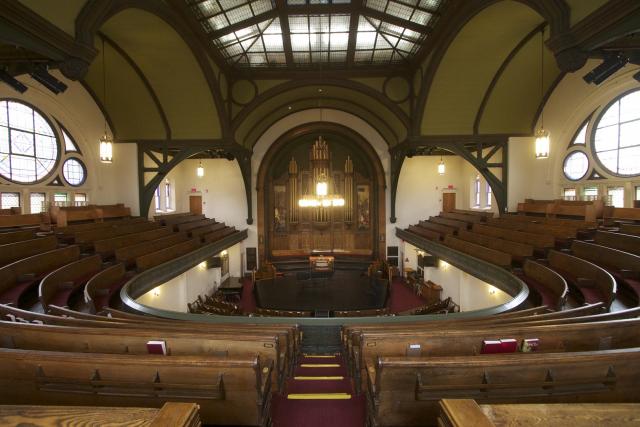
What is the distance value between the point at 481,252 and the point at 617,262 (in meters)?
2.80

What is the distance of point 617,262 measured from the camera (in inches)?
218

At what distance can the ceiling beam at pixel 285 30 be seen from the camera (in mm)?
8445

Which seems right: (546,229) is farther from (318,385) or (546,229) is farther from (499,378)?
(499,378)

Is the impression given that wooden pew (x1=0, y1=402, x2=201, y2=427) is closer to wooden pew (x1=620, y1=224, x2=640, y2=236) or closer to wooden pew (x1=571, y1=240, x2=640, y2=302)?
wooden pew (x1=571, y1=240, x2=640, y2=302)

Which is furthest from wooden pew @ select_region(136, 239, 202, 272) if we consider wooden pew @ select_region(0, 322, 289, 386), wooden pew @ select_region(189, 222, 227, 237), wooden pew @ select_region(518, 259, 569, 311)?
wooden pew @ select_region(518, 259, 569, 311)

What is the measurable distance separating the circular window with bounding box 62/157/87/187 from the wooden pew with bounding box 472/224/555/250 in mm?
12857

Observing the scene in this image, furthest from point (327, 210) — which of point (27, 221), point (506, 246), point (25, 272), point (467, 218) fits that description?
point (25, 272)

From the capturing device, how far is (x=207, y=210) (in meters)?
16.5

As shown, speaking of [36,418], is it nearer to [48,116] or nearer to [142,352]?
[142,352]

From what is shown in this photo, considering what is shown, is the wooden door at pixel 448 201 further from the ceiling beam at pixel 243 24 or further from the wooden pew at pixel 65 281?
the wooden pew at pixel 65 281

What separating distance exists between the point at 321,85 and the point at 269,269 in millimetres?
8033

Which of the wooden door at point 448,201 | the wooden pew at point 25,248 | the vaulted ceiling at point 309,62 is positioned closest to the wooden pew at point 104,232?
the wooden pew at point 25,248

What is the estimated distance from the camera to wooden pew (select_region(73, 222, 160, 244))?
7.53 m

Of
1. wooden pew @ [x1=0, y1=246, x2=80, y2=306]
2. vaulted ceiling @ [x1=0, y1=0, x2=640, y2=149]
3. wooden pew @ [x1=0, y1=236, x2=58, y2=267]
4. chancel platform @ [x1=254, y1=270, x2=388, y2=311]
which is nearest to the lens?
wooden pew @ [x1=0, y1=246, x2=80, y2=306]
